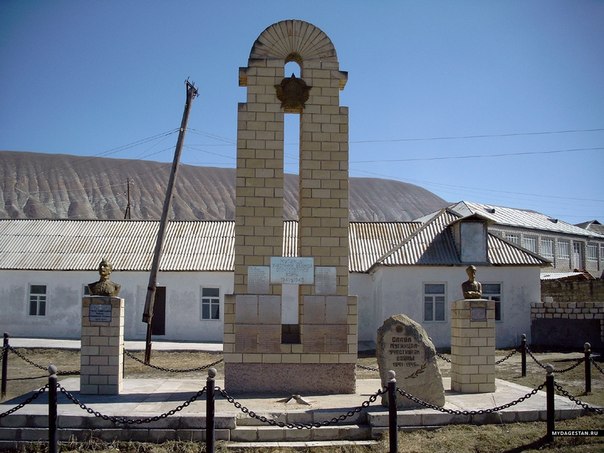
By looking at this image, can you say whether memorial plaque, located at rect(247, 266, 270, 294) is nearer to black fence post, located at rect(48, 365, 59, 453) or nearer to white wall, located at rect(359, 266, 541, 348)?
black fence post, located at rect(48, 365, 59, 453)

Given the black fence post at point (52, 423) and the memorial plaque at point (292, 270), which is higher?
the memorial plaque at point (292, 270)

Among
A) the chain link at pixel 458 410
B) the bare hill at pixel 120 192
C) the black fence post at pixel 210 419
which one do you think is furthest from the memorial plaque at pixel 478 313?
the bare hill at pixel 120 192

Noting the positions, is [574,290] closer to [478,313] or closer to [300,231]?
[478,313]

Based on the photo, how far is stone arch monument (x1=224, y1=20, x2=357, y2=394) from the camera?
9.69m

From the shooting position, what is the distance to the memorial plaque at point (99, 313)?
30.6ft

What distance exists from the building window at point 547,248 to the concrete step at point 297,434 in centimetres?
3451

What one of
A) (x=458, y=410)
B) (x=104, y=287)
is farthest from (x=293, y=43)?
(x=458, y=410)

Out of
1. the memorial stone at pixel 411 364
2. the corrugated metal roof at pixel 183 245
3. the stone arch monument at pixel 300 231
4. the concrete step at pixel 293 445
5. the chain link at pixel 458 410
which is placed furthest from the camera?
the corrugated metal roof at pixel 183 245

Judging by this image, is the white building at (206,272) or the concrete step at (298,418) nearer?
the concrete step at (298,418)

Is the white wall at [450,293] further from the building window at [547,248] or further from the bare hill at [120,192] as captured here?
the bare hill at [120,192]

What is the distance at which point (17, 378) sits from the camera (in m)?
13.1

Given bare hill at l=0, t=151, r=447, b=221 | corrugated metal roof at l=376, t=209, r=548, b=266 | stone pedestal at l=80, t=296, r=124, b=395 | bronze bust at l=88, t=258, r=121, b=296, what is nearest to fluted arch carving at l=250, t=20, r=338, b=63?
bronze bust at l=88, t=258, r=121, b=296

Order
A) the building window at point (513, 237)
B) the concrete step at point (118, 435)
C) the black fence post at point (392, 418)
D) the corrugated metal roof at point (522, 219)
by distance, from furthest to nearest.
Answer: the building window at point (513, 237), the corrugated metal roof at point (522, 219), the concrete step at point (118, 435), the black fence post at point (392, 418)

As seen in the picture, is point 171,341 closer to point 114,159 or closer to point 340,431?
point 340,431
